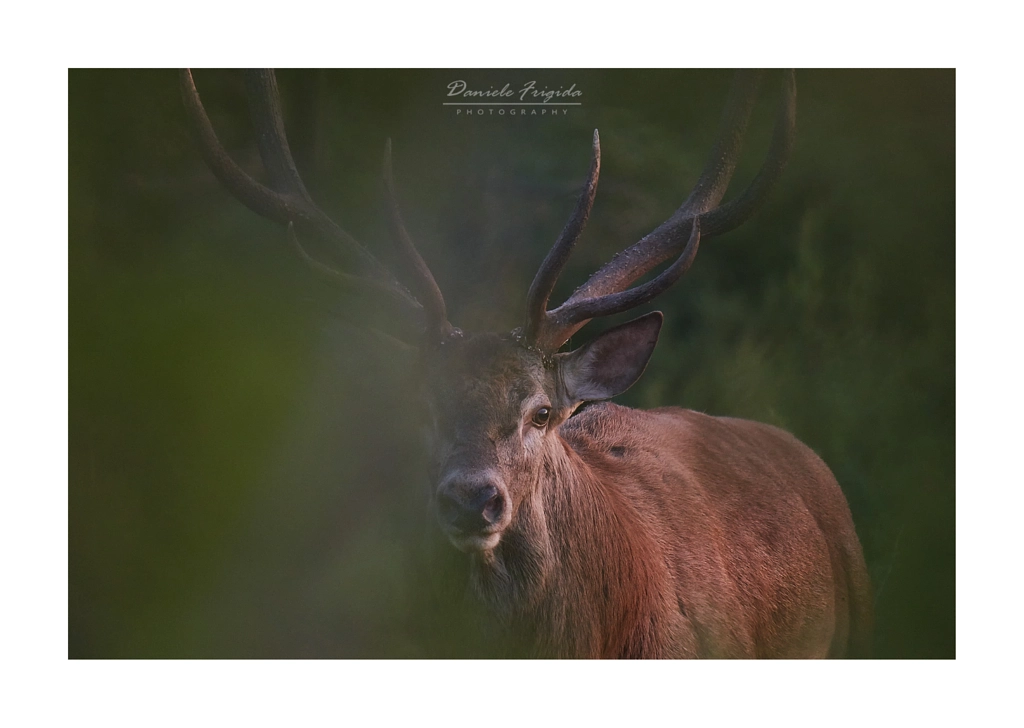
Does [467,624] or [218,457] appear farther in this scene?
[218,457]

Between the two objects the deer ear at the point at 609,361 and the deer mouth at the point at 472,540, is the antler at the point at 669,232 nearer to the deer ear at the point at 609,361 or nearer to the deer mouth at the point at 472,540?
the deer ear at the point at 609,361

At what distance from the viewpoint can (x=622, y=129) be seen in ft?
12.2

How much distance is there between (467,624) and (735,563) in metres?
1.13

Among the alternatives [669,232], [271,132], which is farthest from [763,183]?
[271,132]

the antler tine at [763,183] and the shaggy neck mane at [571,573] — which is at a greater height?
the antler tine at [763,183]

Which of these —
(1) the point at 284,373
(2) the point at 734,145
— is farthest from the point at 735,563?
(1) the point at 284,373

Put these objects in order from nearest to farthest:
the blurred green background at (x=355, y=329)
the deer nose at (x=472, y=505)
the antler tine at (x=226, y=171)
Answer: the deer nose at (x=472, y=505), the antler tine at (x=226, y=171), the blurred green background at (x=355, y=329)

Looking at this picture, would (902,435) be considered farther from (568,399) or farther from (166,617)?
(166,617)

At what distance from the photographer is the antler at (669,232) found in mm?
3031

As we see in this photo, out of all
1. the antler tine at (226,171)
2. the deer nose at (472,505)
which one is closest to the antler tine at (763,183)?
the deer nose at (472,505)

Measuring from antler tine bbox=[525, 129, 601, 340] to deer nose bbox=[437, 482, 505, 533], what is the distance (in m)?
0.61

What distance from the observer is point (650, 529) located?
11.1ft

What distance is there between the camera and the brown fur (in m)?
2.92

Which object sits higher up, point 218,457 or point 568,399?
point 568,399
